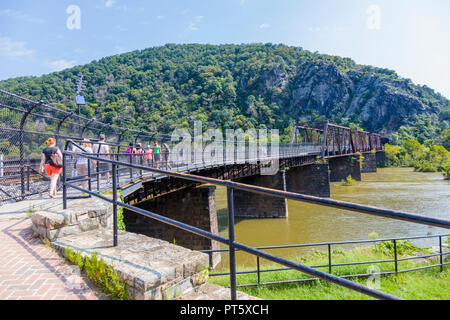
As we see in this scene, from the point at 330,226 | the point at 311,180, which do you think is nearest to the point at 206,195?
the point at 330,226

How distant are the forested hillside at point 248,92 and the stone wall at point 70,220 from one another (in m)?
57.8

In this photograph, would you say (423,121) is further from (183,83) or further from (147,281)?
(147,281)

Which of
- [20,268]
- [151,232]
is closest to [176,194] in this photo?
[151,232]

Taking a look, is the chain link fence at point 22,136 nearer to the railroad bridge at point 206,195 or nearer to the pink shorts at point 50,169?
the pink shorts at point 50,169

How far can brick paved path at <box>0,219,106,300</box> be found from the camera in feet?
7.89

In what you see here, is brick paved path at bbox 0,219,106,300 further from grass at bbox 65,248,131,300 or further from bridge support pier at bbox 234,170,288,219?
bridge support pier at bbox 234,170,288,219

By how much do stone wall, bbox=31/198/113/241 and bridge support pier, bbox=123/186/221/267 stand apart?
9974 millimetres

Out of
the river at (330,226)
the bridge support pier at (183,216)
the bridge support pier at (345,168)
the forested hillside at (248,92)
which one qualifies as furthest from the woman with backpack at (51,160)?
the forested hillside at (248,92)

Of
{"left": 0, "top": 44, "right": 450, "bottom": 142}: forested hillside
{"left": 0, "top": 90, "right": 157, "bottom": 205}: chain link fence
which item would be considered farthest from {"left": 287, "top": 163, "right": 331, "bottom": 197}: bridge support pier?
{"left": 0, "top": 44, "right": 450, "bottom": 142}: forested hillside

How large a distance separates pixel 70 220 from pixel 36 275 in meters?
0.91

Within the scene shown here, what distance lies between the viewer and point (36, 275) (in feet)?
9.11

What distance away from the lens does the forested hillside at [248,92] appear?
74500 millimetres

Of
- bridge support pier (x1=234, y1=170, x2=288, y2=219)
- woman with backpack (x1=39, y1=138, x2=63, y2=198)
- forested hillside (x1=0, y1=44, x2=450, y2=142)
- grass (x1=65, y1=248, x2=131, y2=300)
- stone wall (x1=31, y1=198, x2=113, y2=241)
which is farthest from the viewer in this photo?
forested hillside (x1=0, y1=44, x2=450, y2=142)

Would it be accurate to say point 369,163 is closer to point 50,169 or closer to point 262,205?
point 262,205
